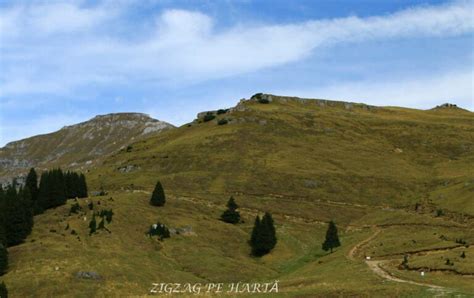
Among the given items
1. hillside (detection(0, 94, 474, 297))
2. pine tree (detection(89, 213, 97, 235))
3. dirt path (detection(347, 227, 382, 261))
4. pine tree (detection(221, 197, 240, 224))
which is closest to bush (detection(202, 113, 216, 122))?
hillside (detection(0, 94, 474, 297))

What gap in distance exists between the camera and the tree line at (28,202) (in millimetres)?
68875

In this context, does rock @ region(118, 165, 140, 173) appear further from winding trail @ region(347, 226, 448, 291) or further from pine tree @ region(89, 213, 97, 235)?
winding trail @ region(347, 226, 448, 291)

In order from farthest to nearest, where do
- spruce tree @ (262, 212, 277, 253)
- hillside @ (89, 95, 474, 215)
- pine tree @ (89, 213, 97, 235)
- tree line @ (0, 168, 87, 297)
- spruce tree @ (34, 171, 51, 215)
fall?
hillside @ (89, 95, 474, 215)
spruce tree @ (34, 171, 51, 215)
spruce tree @ (262, 212, 277, 253)
pine tree @ (89, 213, 97, 235)
tree line @ (0, 168, 87, 297)

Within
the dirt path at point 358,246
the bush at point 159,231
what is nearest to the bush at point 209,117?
the dirt path at point 358,246

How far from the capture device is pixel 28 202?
75.8 metres

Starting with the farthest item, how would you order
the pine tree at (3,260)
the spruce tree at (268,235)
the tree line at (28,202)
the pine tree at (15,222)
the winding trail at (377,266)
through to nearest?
the spruce tree at (268,235) → the pine tree at (15,222) → the tree line at (28,202) → the pine tree at (3,260) → the winding trail at (377,266)

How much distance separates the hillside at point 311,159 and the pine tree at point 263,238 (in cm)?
3348

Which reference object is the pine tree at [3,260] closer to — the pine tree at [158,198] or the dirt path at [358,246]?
the pine tree at [158,198]

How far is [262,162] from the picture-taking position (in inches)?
5236

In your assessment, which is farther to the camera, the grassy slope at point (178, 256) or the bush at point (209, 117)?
the bush at point (209, 117)

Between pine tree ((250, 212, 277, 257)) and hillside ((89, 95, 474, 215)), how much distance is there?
110 feet

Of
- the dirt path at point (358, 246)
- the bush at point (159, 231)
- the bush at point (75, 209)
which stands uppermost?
the bush at point (75, 209)

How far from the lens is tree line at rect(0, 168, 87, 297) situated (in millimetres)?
68875

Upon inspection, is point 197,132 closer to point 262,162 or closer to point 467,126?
point 262,162
